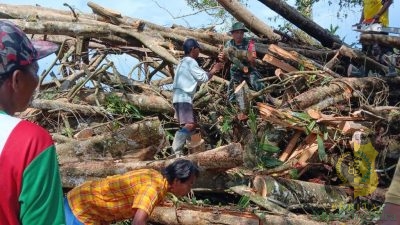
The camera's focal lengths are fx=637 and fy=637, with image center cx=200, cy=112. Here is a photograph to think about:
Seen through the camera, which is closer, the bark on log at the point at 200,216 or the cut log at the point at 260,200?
the bark on log at the point at 200,216

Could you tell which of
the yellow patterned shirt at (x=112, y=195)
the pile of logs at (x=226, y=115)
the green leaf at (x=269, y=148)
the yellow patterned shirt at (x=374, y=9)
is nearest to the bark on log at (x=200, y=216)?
the pile of logs at (x=226, y=115)

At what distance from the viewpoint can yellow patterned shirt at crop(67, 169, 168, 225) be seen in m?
4.18

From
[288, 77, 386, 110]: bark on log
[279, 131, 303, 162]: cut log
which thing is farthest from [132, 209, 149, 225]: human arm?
[288, 77, 386, 110]: bark on log

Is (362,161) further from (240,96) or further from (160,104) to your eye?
(160,104)

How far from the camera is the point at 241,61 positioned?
320 inches

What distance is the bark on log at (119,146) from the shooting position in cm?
667

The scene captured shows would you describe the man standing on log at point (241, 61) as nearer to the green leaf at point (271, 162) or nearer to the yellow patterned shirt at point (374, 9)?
the green leaf at point (271, 162)

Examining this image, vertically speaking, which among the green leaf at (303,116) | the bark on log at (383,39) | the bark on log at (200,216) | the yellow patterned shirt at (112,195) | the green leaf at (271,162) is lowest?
the bark on log at (200,216)

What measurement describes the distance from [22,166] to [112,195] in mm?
2596

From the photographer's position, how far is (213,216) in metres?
5.40

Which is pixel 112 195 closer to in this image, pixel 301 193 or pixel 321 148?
pixel 301 193

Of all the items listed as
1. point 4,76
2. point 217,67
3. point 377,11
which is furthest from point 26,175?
point 377,11

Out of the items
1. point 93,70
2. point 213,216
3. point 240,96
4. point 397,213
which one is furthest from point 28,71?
point 93,70

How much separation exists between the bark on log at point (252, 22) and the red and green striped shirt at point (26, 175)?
8.24 meters
